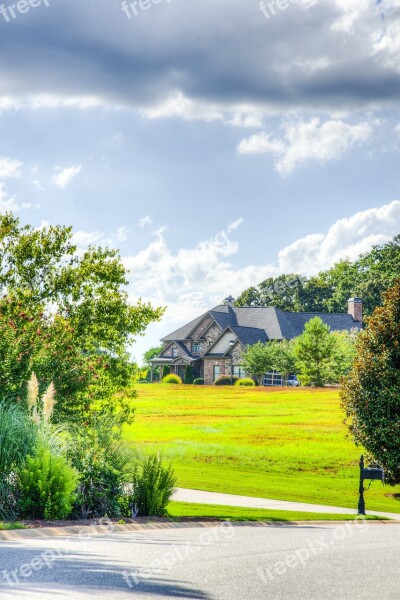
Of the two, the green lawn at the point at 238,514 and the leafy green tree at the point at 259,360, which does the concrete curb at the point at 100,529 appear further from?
the leafy green tree at the point at 259,360

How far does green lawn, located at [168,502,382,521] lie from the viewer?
49.1 feet

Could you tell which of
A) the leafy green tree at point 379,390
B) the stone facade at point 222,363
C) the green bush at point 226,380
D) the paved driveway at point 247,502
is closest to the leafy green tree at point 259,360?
the green bush at point 226,380

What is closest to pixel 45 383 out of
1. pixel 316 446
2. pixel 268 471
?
pixel 268 471

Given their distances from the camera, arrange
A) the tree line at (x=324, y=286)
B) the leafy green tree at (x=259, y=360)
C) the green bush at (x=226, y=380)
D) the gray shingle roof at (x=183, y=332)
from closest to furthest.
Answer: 1. the leafy green tree at (x=259, y=360)
2. the green bush at (x=226, y=380)
3. the gray shingle roof at (x=183, y=332)
4. the tree line at (x=324, y=286)

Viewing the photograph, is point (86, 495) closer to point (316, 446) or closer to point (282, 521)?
point (282, 521)

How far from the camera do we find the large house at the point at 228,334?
69312 millimetres

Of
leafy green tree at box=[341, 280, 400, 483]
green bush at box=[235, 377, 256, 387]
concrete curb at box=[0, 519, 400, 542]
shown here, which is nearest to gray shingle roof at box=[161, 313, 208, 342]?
green bush at box=[235, 377, 256, 387]

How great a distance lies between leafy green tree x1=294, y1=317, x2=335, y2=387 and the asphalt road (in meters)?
43.4

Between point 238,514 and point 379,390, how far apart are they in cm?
1020

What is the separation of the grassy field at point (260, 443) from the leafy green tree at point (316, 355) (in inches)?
200

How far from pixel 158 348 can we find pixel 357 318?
27893mm

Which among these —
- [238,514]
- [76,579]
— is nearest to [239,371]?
[238,514]

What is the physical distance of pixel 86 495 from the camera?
13.2 metres

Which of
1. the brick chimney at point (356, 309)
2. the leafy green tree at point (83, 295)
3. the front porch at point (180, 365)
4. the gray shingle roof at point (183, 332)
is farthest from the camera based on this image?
the gray shingle roof at point (183, 332)
